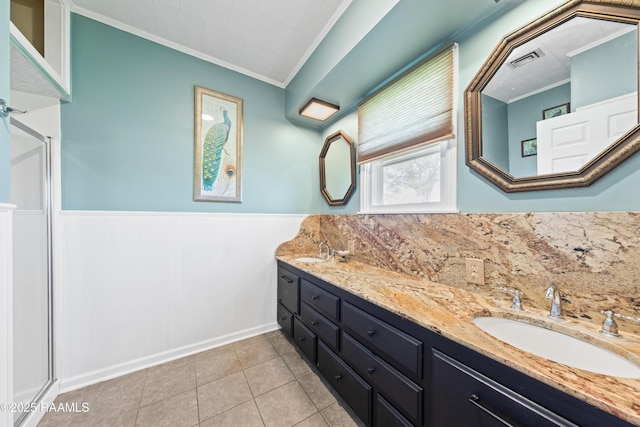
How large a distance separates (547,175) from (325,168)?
1.94 m

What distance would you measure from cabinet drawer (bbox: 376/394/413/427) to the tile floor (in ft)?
0.86

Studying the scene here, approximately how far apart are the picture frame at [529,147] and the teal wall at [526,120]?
0.01 m

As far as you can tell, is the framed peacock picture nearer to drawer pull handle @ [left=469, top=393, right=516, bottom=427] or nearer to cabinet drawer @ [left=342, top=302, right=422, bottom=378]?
cabinet drawer @ [left=342, top=302, right=422, bottom=378]

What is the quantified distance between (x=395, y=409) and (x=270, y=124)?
252 cm

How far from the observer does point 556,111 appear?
1030mm

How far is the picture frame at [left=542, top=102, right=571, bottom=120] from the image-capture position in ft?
3.28

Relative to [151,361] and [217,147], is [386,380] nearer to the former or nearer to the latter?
[151,361]

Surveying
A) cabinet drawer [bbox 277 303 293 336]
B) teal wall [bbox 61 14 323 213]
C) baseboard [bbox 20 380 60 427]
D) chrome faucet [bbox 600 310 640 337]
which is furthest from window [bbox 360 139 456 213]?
baseboard [bbox 20 380 60 427]

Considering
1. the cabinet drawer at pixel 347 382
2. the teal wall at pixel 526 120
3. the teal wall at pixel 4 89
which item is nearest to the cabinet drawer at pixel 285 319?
the cabinet drawer at pixel 347 382

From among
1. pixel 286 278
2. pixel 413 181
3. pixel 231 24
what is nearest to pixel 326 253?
pixel 286 278

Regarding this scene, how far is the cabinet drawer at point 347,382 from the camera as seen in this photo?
4.03ft

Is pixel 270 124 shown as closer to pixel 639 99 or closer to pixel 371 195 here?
pixel 371 195

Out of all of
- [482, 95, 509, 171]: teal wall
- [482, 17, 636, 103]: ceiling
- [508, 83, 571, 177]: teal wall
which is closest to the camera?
[482, 17, 636, 103]: ceiling

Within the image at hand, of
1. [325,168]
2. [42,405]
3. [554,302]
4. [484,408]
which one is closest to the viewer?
[484,408]
